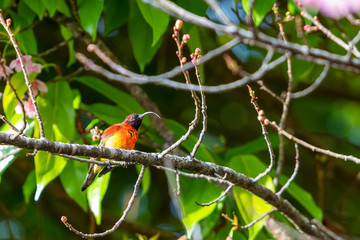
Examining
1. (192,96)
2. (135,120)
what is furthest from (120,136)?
(192,96)

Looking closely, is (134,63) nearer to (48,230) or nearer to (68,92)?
(68,92)

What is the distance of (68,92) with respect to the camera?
393cm

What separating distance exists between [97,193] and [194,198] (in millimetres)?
684

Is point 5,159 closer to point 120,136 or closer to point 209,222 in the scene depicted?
point 120,136

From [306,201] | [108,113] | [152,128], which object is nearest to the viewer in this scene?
[306,201]

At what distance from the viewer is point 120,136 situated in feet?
12.8

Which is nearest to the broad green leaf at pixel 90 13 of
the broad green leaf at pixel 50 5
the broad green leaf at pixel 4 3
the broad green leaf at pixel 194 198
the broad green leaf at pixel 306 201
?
the broad green leaf at pixel 50 5

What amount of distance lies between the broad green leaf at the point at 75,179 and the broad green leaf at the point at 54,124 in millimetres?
305

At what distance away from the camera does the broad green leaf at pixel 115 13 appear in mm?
4293

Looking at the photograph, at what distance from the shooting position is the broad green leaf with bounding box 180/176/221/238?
Answer: 3.56 metres

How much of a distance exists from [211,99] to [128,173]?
1262mm

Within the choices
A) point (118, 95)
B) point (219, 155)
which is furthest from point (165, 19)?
point (219, 155)

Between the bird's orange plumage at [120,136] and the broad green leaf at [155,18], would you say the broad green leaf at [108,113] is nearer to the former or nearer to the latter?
the bird's orange plumage at [120,136]

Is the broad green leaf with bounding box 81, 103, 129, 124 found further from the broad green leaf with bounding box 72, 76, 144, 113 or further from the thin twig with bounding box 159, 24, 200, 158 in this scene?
the thin twig with bounding box 159, 24, 200, 158
